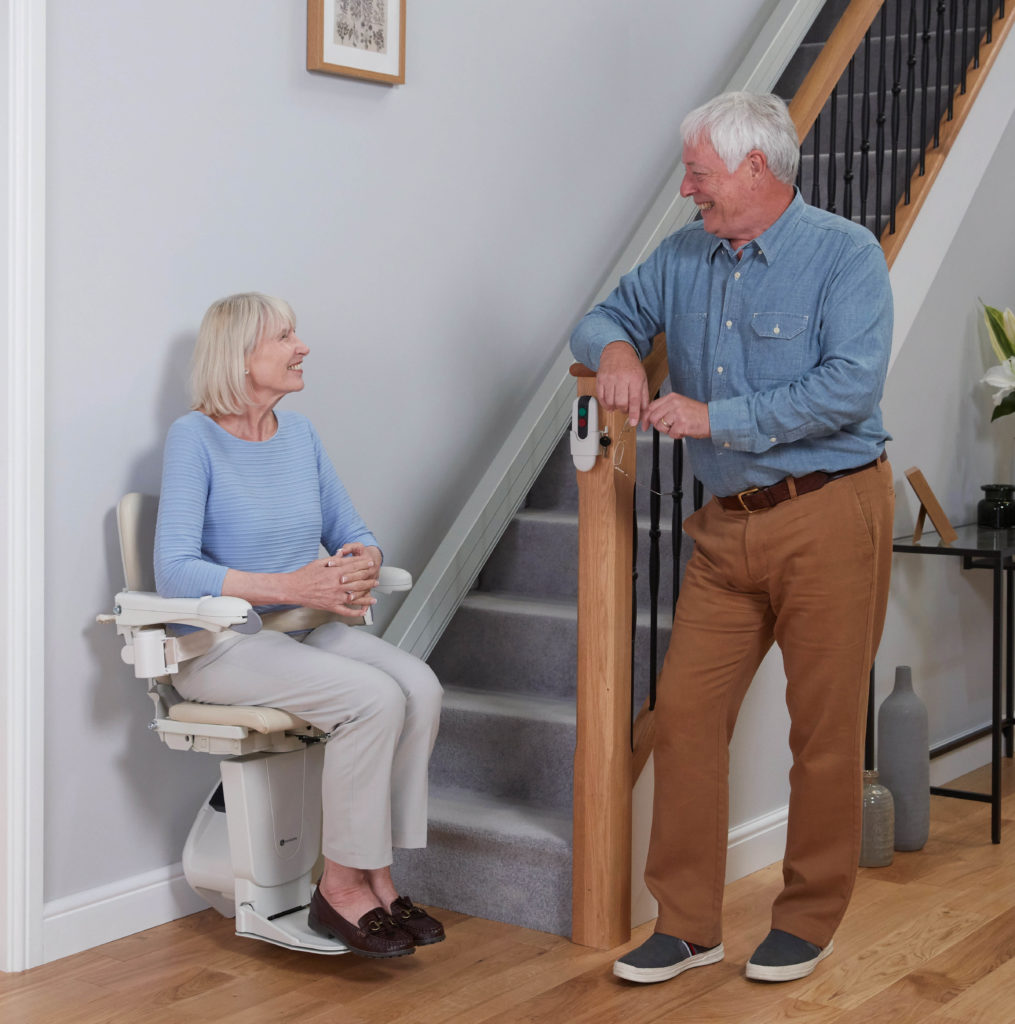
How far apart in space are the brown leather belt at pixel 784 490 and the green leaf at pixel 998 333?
189 cm

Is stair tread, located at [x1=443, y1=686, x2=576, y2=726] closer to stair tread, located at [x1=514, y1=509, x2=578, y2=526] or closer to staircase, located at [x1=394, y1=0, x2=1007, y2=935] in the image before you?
staircase, located at [x1=394, y1=0, x2=1007, y2=935]

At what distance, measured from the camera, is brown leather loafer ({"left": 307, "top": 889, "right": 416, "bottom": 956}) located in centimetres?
256

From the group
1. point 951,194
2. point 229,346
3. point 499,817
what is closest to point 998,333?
point 951,194

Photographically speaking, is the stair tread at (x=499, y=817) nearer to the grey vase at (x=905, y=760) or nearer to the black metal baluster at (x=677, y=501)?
the black metal baluster at (x=677, y=501)

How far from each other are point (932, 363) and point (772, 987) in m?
2.13

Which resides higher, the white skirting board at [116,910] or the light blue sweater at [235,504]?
the light blue sweater at [235,504]

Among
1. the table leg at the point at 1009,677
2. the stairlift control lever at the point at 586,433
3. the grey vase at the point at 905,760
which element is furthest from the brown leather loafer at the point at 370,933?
the table leg at the point at 1009,677

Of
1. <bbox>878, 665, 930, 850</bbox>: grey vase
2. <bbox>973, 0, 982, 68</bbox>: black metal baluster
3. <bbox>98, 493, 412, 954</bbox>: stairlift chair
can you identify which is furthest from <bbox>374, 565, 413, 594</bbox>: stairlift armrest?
<bbox>973, 0, 982, 68</bbox>: black metal baluster

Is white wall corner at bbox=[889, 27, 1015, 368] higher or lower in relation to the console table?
higher

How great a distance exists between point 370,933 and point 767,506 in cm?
110

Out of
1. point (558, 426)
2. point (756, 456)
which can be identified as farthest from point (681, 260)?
point (558, 426)

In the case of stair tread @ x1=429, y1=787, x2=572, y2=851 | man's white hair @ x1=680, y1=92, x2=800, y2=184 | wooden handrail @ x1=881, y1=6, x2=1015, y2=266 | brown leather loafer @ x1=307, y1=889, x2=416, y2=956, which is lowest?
brown leather loafer @ x1=307, y1=889, x2=416, y2=956

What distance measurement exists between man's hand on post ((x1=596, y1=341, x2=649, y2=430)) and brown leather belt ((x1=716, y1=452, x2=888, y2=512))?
9.6 inches

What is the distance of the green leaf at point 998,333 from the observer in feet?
13.9
